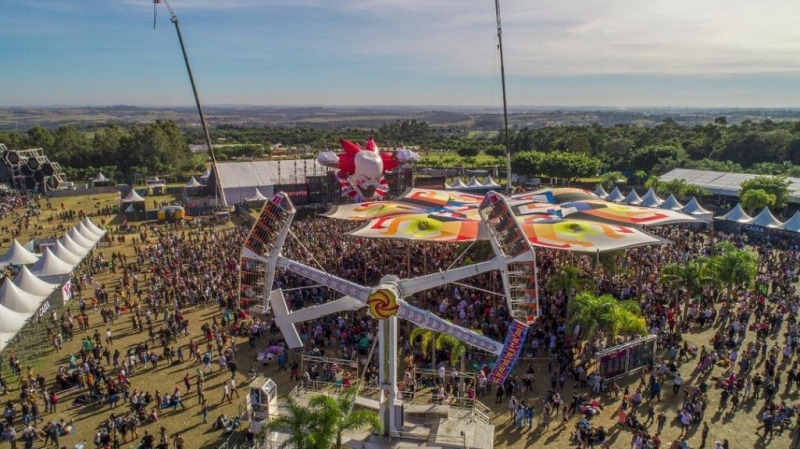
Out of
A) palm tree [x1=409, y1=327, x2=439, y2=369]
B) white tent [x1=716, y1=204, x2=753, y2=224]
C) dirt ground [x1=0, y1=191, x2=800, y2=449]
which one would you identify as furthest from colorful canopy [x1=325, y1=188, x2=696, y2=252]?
white tent [x1=716, y1=204, x2=753, y2=224]

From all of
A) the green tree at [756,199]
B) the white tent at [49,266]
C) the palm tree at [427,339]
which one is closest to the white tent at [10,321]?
the white tent at [49,266]

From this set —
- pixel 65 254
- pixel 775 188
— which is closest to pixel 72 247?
pixel 65 254

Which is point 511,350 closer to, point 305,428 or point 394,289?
point 394,289

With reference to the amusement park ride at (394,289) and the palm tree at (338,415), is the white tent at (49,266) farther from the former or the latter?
the palm tree at (338,415)

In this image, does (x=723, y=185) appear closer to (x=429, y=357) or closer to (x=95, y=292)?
(x=429, y=357)

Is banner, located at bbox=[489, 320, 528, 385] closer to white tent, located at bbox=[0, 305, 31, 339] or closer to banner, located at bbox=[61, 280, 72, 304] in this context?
white tent, located at bbox=[0, 305, 31, 339]

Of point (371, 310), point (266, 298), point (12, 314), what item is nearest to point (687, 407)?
point (371, 310)
